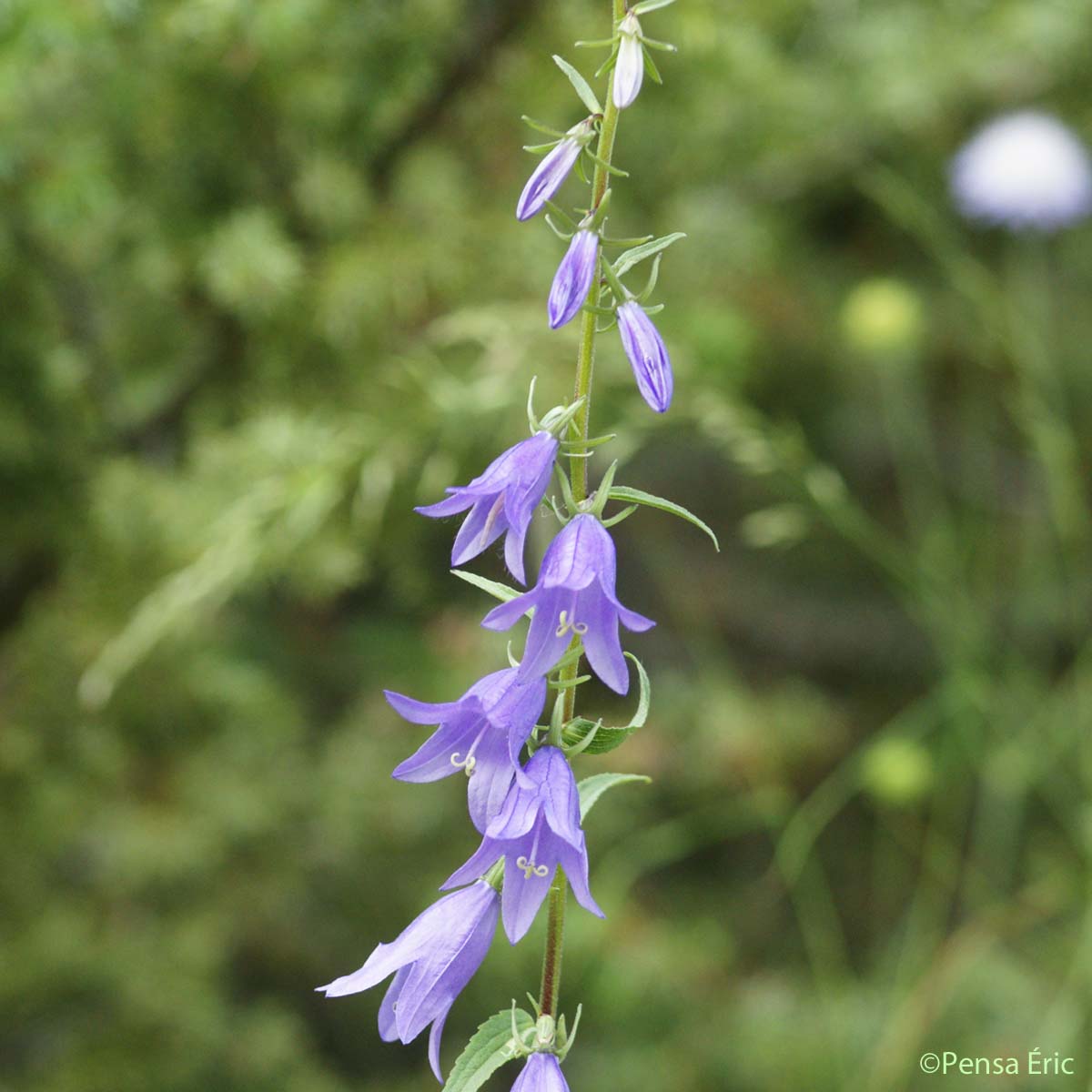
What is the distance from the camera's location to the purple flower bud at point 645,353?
611mm

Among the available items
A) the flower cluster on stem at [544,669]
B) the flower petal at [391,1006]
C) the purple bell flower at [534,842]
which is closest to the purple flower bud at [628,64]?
the flower cluster on stem at [544,669]

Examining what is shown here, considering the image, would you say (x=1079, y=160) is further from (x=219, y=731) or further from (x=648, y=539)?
(x=219, y=731)

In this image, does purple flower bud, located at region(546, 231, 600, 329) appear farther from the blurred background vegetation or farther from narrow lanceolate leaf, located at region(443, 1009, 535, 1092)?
the blurred background vegetation

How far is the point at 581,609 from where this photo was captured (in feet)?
1.97

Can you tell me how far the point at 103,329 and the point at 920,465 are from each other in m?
1.90

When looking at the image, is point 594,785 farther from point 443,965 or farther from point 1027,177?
point 1027,177

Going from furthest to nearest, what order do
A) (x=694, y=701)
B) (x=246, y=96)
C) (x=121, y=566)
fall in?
(x=694, y=701) → (x=121, y=566) → (x=246, y=96)

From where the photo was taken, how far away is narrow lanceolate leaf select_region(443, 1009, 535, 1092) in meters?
0.60

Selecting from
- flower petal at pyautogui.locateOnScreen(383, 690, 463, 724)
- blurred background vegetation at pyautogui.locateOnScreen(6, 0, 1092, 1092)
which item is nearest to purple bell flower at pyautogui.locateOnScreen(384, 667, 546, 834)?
flower petal at pyautogui.locateOnScreen(383, 690, 463, 724)

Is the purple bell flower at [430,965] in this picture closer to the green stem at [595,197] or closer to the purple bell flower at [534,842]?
the purple bell flower at [534,842]

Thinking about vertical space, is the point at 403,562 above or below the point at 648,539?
above

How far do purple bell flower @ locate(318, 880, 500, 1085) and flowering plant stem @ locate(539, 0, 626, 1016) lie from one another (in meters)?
0.04

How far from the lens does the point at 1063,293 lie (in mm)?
2871

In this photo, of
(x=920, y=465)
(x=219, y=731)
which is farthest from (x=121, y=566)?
(x=920, y=465)
